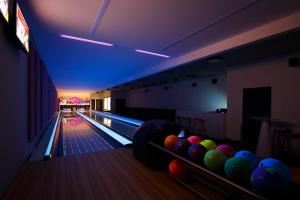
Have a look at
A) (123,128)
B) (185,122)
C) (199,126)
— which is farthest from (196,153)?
(123,128)

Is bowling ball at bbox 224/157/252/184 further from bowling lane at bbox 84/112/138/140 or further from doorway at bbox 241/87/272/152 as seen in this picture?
bowling lane at bbox 84/112/138/140

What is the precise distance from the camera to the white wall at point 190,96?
7207mm

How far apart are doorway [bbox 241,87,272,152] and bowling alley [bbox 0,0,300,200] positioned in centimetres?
3

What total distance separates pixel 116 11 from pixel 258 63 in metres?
4.26

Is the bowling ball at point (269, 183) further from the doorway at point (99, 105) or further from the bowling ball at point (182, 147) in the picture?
the doorway at point (99, 105)

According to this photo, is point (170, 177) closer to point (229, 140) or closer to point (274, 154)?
point (274, 154)

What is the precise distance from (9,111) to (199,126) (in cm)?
568

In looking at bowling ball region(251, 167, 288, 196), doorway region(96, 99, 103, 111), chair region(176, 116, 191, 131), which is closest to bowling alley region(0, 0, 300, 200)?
bowling ball region(251, 167, 288, 196)

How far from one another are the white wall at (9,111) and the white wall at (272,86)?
5.30 m

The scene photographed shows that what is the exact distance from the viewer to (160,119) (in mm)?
3115

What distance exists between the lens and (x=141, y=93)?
1332cm

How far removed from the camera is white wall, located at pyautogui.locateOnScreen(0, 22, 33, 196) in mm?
1583

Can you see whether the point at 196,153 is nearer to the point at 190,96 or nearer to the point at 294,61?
the point at 294,61

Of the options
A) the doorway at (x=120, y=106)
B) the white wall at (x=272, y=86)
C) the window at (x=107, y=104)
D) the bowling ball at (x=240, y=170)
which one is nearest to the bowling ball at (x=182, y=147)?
the bowling ball at (x=240, y=170)
